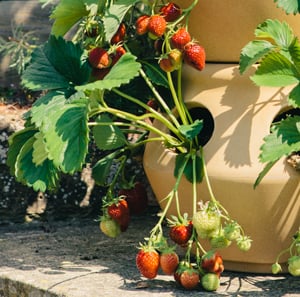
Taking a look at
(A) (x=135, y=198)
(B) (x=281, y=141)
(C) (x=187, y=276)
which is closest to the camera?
(B) (x=281, y=141)

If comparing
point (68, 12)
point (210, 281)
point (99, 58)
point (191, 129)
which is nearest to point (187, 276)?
point (210, 281)

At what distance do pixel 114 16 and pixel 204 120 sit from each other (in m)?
0.39

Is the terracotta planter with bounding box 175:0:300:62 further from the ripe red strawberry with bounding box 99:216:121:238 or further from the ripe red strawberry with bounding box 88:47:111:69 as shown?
the ripe red strawberry with bounding box 99:216:121:238

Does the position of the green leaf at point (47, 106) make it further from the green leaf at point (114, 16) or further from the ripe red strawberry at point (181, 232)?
the ripe red strawberry at point (181, 232)

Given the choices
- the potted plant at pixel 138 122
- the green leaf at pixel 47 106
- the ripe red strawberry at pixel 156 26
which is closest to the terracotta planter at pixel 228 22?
the potted plant at pixel 138 122

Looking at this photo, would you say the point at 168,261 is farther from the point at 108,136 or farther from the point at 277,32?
the point at 277,32

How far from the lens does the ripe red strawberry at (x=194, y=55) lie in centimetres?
250

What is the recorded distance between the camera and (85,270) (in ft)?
8.86

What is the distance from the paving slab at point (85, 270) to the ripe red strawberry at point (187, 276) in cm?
2

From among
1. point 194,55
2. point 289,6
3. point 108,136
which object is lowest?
point 108,136

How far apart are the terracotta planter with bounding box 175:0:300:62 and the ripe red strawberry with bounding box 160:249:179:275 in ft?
1.74

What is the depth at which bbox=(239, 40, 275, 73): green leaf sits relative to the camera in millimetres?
2393

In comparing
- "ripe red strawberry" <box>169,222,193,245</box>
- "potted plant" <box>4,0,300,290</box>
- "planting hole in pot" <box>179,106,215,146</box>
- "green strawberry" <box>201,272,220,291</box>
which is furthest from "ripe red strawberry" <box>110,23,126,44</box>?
"green strawberry" <box>201,272,220,291</box>

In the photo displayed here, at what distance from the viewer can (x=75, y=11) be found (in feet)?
8.68
